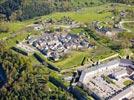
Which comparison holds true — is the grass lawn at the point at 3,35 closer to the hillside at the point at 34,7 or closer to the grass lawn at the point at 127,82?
the hillside at the point at 34,7

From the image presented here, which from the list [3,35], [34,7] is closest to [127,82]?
[3,35]

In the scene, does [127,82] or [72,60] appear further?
[72,60]

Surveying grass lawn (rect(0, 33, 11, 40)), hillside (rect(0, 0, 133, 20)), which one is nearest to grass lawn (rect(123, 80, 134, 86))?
grass lawn (rect(0, 33, 11, 40))

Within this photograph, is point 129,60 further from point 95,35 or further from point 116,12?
point 116,12

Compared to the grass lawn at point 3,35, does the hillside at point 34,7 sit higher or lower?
lower

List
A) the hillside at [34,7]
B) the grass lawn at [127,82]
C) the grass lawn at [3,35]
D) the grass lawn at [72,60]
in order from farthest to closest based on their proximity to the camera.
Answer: the hillside at [34,7] → the grass lawn at [3,35] → the grass lawn at [72,60] → the grass lawn at [127,82]

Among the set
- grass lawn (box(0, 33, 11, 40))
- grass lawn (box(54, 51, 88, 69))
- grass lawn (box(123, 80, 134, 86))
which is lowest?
grass lawn (box(123, 80, 134, 86))

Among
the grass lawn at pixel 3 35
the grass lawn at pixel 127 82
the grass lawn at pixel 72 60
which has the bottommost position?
the grass lawn at pixel 127 82

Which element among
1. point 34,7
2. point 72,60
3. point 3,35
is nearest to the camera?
point 72,60

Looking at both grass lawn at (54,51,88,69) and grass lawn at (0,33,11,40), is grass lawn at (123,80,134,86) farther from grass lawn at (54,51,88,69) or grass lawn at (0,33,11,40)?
grass lawn at (0,33,11,40)

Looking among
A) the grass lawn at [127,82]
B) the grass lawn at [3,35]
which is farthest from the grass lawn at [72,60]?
the grass lawn at [3,35]

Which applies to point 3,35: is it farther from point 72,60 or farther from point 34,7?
point 34,7
